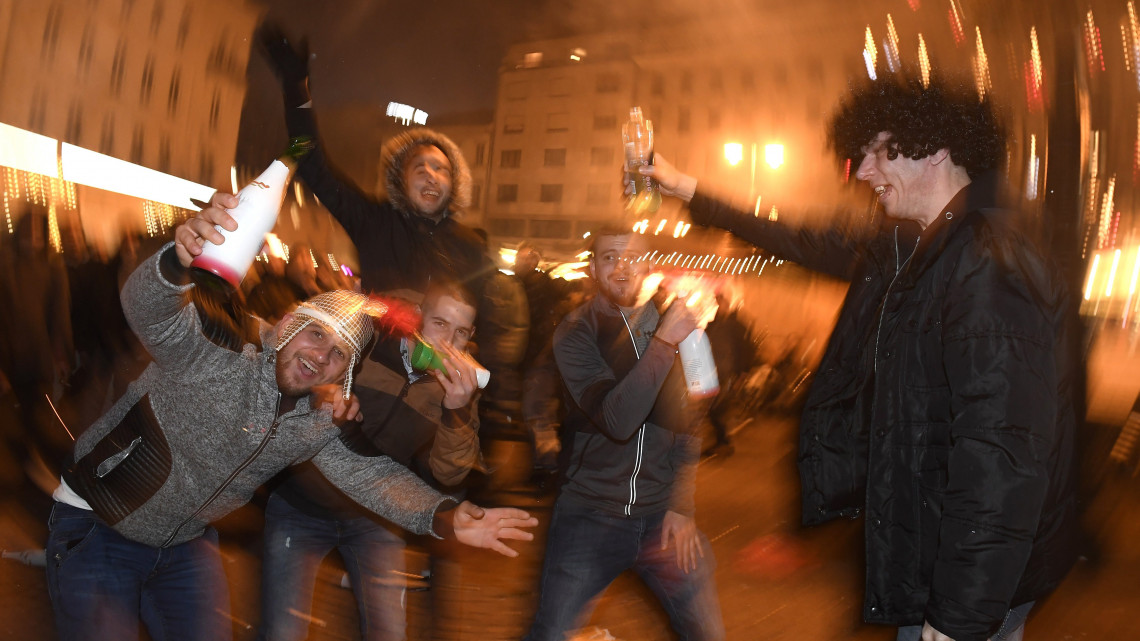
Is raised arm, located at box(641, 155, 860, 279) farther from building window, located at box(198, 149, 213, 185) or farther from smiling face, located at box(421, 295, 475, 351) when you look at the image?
building window, located at box(198, 149, 213, 185)

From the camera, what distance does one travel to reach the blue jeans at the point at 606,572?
1.48 metres

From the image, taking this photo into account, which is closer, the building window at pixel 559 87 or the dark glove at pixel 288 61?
the dark glove at pixel 288 61

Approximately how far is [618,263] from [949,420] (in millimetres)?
537

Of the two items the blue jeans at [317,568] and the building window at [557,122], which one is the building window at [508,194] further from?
the blue jeans at [317,568]

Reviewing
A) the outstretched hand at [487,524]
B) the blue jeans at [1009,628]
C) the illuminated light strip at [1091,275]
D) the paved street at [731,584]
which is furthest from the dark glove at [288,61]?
the illuminated light strip at [1091,275]

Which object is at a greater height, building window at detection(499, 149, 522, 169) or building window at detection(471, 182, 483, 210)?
building window at detection(499, 149, 522, 169)

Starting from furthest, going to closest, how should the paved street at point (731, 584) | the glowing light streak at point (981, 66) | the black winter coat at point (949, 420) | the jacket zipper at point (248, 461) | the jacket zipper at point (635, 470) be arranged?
the paved street at point (731, 584) < the jacket zipper at point (635, 470) < the jacket zipper at point (248, 461) < the glowing light streak at point (981, 66) < the black winter coat at point (949, 420)

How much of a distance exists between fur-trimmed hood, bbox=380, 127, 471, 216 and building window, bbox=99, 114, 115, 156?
0.39m

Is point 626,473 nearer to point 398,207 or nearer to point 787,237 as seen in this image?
point 787,237

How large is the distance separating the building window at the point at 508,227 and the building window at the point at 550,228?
0.5 inches

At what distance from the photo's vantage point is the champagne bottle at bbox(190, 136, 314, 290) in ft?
3.35

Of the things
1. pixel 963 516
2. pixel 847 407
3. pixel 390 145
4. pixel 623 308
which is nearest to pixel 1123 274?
pixel 847 407

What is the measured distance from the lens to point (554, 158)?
1146mm

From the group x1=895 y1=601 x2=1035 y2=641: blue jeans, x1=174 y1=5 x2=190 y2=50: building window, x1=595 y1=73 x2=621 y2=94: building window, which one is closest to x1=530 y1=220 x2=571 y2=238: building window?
x1=595 y1=73 x2=621 y2=94: building window
